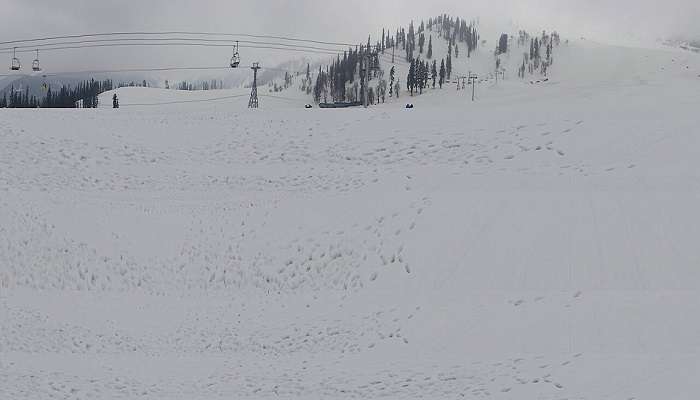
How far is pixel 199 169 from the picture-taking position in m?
23.3

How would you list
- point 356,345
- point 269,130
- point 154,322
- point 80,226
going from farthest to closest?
1. point 269,130
2. point 80,226
3. point 154,322
4. point 356,345

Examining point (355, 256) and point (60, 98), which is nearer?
point (355, 256)

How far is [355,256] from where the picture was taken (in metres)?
17.2

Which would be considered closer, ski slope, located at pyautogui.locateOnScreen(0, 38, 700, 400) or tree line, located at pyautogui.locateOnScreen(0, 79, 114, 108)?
ski slope, located at pyautogui.locateOnScreen(0, 38, 700, 400)

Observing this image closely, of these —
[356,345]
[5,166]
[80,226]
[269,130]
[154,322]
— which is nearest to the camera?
[356,345]

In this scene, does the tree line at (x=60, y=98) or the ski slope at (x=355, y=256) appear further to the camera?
the tree line at (x=60, y=98)

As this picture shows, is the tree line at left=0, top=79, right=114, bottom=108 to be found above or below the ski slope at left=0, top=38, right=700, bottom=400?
above

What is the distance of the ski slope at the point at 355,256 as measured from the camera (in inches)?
478

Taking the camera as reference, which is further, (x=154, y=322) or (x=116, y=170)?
(x=116, y=170)

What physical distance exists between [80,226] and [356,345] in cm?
1065

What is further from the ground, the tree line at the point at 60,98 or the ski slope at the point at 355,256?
the tree line at the point at 60,98

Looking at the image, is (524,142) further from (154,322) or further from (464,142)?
(154,322)

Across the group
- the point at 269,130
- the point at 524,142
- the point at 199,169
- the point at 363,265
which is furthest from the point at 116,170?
the point at 524,142

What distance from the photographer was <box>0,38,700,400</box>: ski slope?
12.1m
